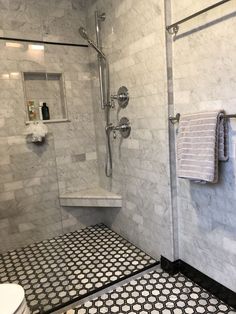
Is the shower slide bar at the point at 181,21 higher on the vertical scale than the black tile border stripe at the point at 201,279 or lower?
higher

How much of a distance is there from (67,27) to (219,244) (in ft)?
7.69

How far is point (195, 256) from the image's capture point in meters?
1.86

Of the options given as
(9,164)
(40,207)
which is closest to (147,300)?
(40,207)

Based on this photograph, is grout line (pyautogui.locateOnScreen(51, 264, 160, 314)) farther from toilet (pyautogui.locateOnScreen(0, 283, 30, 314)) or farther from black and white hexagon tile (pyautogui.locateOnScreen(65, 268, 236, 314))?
toilet (pyautogui.locateOnScreen(0, 283, 30, 314))

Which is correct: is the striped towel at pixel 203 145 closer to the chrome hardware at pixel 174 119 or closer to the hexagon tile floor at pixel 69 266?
the chrome hardware at pixel 174 119

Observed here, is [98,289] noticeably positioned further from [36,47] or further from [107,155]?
[36,47]

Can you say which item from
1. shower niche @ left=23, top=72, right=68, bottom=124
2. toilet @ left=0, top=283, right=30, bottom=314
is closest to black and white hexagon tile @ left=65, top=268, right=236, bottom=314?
toilet @ left=0, top=283, right=30, bottom=314

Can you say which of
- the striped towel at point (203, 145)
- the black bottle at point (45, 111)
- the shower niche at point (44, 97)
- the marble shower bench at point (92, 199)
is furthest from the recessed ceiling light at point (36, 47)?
the striped towel at point (203, 145)

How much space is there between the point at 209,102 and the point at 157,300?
4.29ft

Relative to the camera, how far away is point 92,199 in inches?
104

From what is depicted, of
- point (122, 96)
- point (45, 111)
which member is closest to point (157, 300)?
point (122, 96)

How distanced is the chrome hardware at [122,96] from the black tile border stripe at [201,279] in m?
1.31

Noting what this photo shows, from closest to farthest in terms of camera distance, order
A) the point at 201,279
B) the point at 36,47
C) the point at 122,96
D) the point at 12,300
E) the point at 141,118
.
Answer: the point at 12,300
the point at 201,279
the point at 141,118
the point at 122,96
the point at 36,47

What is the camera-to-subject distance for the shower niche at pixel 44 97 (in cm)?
252
